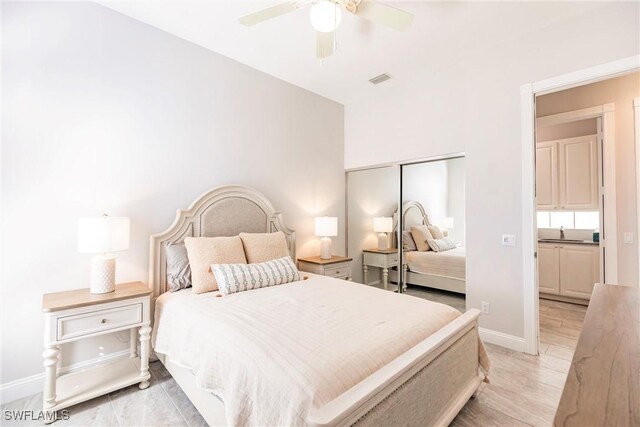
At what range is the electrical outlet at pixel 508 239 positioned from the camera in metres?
2.69

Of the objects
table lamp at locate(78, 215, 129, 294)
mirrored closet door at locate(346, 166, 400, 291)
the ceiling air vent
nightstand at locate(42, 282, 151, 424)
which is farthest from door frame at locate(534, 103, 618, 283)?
table lamp at locate(78, 215, 129, 294)

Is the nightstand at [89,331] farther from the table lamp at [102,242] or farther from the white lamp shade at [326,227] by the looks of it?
the white lamp shade at [326,227]

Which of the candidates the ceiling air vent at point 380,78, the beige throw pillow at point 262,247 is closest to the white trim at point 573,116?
the ceiling air vent at point 380,78

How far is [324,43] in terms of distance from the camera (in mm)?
2217

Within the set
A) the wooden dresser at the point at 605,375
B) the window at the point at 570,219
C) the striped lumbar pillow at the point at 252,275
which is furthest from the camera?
the window at the point at 570,219

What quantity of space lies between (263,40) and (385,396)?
302 centimetres

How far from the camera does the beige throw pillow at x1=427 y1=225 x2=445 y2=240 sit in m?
3.34

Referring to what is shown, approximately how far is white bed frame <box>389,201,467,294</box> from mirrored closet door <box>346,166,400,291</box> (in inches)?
5.1

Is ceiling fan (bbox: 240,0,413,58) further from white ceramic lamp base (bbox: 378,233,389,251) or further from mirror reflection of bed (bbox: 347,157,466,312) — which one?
white ceramic lamp base (bbox: 378,233,389,251)

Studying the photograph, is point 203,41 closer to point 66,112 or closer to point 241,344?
point 66,112

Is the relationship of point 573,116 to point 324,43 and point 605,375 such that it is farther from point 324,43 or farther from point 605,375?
point 605,375

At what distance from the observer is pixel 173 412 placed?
1.88 m

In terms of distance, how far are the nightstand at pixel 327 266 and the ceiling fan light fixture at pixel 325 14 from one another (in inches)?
93.3

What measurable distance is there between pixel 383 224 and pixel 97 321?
3.08 m
